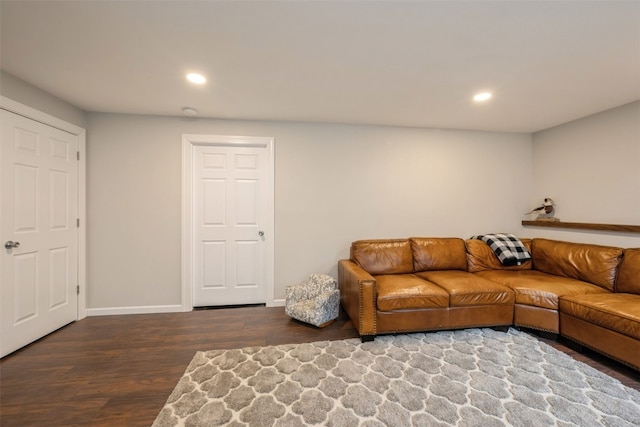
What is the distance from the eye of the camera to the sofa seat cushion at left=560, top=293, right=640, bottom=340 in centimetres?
178

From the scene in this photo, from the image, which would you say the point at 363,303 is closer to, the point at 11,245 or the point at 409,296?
the point at 409,296

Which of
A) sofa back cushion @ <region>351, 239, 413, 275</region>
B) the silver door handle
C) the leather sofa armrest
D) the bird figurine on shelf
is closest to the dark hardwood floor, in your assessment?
the leather sofa armrest

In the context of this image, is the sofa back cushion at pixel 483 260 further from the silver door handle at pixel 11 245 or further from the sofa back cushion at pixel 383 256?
the silver door handle at pixel 11 245

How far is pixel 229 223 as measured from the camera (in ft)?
10.1

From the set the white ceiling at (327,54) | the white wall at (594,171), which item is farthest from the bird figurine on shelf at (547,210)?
the white ceiling at (327,54)

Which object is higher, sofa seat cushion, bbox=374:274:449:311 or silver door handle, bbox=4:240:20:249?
silver door handle, bbox=4:240:20:249

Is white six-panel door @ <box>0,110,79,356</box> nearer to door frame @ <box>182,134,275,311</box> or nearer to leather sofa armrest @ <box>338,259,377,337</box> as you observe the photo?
door frame @ <box>182,134,275,311</box>

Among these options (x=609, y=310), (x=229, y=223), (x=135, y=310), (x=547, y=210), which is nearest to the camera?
(x=609, y=310)

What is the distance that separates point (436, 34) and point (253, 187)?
2379 millimetres

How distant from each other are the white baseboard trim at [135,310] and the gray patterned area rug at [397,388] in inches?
45.0

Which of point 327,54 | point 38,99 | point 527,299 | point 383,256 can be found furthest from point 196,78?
point 527,299

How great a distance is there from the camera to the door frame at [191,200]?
114 inches

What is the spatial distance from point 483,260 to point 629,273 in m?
1.16

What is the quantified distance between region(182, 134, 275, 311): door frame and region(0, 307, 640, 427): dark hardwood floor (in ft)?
1.02
